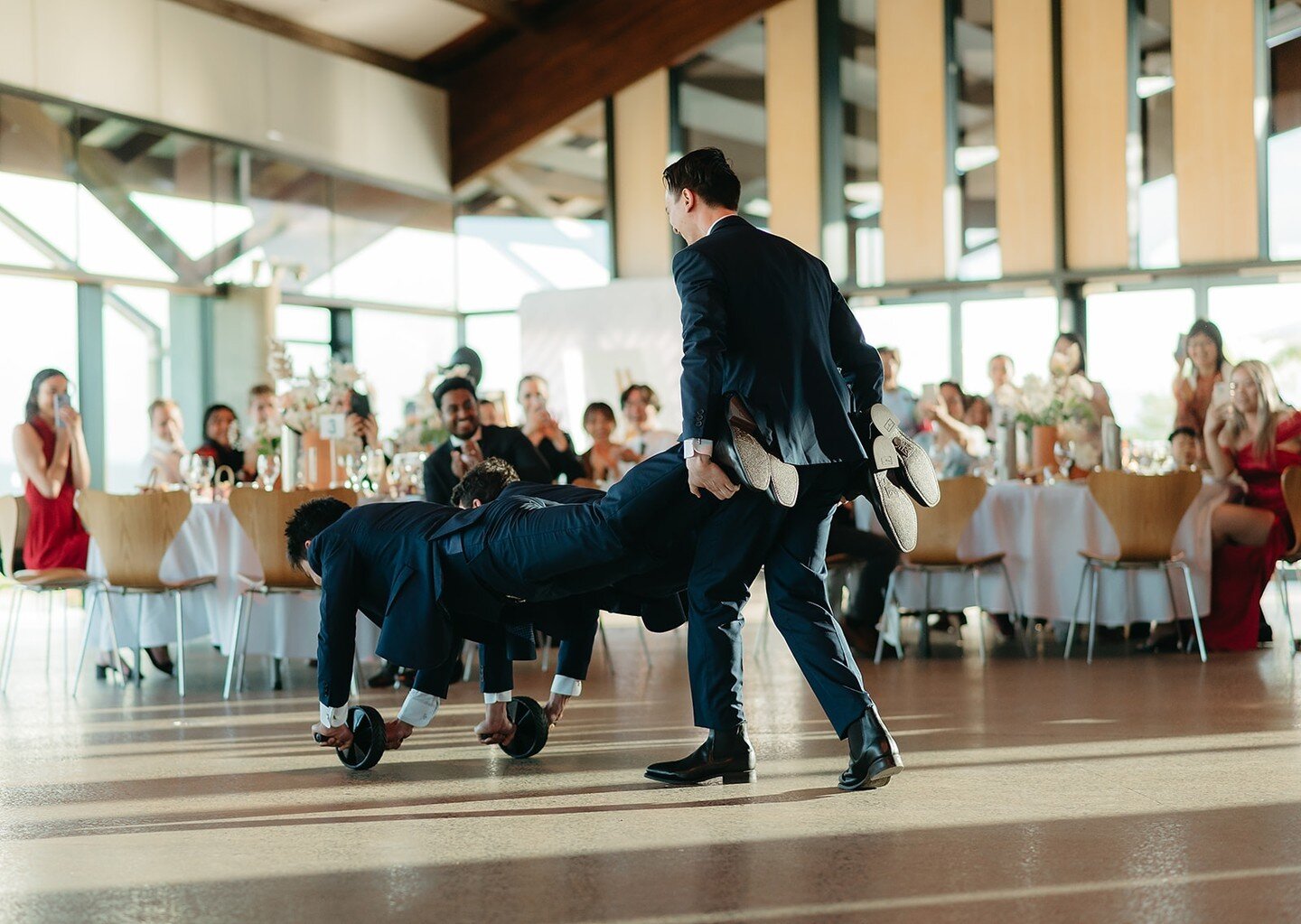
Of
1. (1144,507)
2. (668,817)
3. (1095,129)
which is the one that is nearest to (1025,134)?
(1095,129)

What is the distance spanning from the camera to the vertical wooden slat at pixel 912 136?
44.7 feet

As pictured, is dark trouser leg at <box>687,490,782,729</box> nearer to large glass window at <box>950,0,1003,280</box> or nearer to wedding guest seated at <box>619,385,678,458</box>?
wedding guest seated at <box>619,385,678,458</box>

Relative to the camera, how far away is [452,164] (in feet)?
51.9

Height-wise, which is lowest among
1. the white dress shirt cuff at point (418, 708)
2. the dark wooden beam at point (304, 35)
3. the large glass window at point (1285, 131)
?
the white dress shirt cuff at point (418, 708)

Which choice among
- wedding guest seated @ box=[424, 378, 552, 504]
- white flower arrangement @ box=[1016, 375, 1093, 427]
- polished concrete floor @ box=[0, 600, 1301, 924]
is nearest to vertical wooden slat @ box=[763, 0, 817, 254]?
white flower arrangement @ box=[1016, 375, 1093, 427]

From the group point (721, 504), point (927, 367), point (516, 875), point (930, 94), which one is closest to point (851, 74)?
point (930, 94)

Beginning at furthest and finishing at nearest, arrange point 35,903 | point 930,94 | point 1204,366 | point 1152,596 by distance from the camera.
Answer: point 930,94
point 1204,366
point 1152,596
point 35,903

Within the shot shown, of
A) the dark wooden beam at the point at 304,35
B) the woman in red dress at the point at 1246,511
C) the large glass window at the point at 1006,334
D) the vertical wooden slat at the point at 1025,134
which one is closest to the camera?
the woman in red dress at the point at 1246,511

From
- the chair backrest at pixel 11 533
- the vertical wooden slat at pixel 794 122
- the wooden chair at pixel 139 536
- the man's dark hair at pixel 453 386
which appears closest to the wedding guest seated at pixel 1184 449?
the man's dark hair at pixel 453 386

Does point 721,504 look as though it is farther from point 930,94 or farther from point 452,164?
point 452,164

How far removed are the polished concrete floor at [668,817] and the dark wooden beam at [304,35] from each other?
333 inches

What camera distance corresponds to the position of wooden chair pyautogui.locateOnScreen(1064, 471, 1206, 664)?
6727mm

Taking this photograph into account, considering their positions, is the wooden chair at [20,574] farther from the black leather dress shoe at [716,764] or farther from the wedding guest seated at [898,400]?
the wedding guest seated at [898,400]

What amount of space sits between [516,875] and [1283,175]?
36.9 ft
